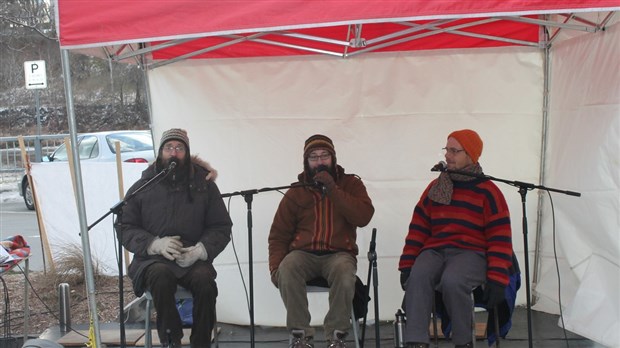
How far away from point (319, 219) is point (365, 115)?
915 mm

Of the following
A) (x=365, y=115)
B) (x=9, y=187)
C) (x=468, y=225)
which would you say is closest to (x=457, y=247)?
(x=468, y=225)

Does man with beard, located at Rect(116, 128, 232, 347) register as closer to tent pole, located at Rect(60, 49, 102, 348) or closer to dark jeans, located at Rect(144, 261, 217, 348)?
dark jeans, located at Rect(144, 261, 217, 348)

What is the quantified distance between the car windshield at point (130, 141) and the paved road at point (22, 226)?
5.46 feet

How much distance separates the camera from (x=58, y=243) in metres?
6.00

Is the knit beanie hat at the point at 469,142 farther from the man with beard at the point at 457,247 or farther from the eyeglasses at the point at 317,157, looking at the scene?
the eyeglasses at the point at 317,157

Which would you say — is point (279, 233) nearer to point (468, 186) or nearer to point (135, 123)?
point (468, 186)

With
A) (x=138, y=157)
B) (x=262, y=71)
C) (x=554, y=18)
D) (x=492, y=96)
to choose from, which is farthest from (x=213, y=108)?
(x=138, y=157)

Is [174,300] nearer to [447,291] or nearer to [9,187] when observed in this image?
[447,291]

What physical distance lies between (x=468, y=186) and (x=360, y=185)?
683 millimetres

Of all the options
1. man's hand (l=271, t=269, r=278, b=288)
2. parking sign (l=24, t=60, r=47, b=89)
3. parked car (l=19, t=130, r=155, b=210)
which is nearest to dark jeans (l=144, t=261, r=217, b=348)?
man's hand (l=271, t=269, r=278, b=288)

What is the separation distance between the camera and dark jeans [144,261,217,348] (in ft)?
11.6

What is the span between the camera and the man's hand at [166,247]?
11.8 ft

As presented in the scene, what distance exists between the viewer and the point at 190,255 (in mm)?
3629

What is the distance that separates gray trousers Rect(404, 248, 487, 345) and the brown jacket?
525 mm
